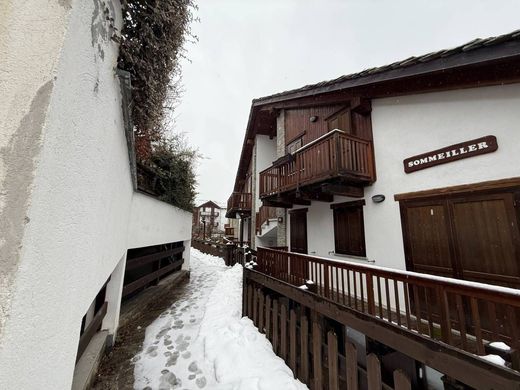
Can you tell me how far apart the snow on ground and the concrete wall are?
3.34m

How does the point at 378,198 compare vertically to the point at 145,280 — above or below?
above

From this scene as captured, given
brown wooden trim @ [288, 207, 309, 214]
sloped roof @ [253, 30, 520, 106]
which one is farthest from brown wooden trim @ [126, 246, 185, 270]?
sloped roof @ [253, 30, 520, 106]

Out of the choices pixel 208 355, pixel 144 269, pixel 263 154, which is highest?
pixel 263 154

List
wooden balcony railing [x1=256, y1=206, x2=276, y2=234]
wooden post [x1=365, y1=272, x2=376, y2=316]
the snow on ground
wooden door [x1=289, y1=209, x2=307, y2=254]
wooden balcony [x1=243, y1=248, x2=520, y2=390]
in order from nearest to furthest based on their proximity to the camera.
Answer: wooden balcony [x1=243, y1=248, x2=520, y2=390], wooden post [x1=365, y1=272, x2=376, y2=316], the snow on ground, wooden door [x1=289, y1=209, x2=307, y2=254], wooden balcony railing [x1=256, y1=206, x2=276, y2=234]

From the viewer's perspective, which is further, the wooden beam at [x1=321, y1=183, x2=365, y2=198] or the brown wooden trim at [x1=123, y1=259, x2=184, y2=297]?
the wooden beam at [x1=321, y1=183, x2=365, y2=198]

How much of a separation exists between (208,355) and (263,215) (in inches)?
325

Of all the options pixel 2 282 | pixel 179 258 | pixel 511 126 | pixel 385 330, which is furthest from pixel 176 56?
pixel 179 258

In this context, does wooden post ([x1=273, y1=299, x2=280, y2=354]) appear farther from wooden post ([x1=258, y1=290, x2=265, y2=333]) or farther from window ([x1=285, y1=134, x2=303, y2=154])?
window ([x1=285, y1=134, x2=303, y2=154])

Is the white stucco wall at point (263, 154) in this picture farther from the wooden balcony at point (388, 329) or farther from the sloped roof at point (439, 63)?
the wooden balcony at point (388, 329)

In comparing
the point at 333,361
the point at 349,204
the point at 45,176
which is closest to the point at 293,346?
the point at 333,361

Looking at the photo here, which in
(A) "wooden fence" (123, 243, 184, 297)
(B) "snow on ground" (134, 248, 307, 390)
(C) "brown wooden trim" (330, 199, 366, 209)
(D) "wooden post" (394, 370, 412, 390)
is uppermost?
(C) "brown wooden trim" (330, 199, 366, 209)

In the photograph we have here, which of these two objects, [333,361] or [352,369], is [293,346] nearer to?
[333,361]

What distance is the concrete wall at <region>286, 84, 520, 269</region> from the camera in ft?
11.8

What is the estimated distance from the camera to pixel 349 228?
6.20 metres
